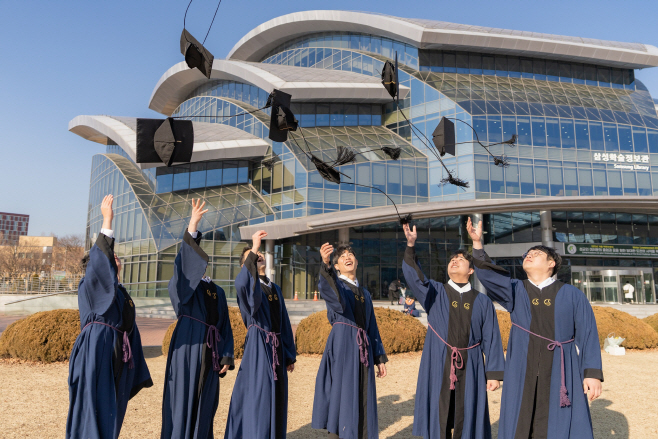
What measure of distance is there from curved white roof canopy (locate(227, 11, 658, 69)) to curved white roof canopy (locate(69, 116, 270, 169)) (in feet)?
40.7

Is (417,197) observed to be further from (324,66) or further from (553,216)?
(324,66)

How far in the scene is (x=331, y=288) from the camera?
4938 millimetres

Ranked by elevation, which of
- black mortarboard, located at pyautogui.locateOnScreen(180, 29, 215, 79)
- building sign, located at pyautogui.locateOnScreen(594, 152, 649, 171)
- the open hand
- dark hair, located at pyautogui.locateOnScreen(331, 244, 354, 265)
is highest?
building sign, located at pyautogui.locateOnScreen(594, 152, 649, 171)

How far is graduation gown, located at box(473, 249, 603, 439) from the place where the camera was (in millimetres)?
4109

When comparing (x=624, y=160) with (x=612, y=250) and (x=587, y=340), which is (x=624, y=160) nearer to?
(x=612, y=250)

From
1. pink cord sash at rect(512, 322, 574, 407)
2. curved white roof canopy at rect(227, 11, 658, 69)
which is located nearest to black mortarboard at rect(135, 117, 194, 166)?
pink cord sash at rect(512, 322, 574, 407)

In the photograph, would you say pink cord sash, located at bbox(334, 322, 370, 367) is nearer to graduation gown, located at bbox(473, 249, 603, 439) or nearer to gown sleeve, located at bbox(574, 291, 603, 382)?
graduation gown, located at bbox(473, 249, 603, 439)

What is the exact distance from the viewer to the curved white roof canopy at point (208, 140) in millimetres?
27656

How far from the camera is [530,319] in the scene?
4.47m

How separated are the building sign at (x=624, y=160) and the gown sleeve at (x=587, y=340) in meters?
27.8

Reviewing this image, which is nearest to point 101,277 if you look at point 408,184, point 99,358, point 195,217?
point 99,358

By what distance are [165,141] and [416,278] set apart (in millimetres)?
3900

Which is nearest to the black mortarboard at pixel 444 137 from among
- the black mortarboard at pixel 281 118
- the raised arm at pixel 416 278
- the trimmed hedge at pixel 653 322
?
the black mortarboard at pixel 281 118

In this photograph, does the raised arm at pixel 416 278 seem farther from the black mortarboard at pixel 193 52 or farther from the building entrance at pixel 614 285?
the building entrance at pixel 614 285
